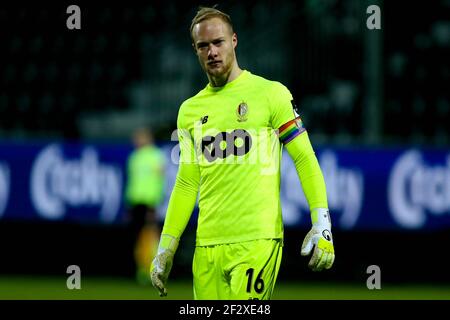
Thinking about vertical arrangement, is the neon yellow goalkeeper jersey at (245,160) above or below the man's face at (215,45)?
below

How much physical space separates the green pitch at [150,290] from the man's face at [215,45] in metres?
5.09

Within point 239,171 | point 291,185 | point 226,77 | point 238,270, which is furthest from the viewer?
point 291,185

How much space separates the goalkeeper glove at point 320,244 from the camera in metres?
4.62

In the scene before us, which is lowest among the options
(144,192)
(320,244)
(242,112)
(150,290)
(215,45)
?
(150,290)

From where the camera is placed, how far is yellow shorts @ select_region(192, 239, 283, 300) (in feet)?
15.7

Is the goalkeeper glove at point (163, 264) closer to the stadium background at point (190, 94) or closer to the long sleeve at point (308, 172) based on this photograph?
the long sleeve at point (308, 172)

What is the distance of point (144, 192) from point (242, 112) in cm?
690

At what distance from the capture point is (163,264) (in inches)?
204

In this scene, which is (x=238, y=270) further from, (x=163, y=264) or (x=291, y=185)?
(x=291, y=185)

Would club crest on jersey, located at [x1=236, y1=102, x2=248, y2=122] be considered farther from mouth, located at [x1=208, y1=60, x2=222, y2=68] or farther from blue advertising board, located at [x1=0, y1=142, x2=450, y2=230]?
blue advertising board, located at [x1=0, y1=142, x2=450, y2=230]

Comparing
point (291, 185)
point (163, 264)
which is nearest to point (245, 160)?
point (163, 264)

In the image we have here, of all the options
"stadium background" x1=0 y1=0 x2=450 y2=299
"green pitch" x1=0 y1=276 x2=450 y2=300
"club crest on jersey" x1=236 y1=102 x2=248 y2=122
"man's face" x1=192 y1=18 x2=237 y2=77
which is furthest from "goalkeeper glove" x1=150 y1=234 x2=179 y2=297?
"stadium background" x1=0 y1=0 x2=450 y2=299

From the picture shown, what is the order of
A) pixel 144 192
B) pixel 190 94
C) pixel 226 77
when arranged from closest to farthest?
1. pixel 226 77
2. pixel 144 192
3. pixel 190 94

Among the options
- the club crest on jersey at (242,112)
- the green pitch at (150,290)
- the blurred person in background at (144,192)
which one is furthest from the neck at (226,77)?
the blurred person in background at (144,192)
